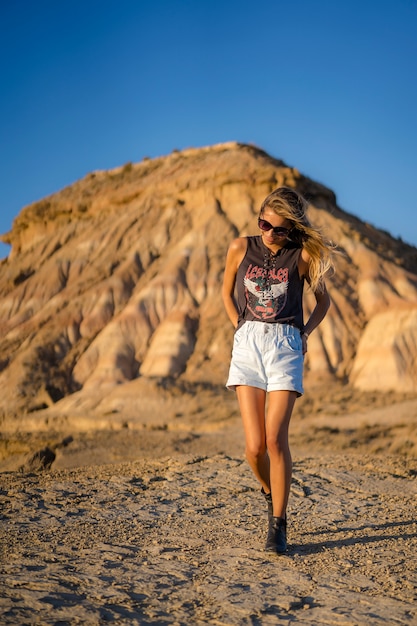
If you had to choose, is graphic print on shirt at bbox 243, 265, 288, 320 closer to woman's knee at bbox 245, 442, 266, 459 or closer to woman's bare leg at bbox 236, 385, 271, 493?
woman's bare leg at bbox 236, 385, 271, 493

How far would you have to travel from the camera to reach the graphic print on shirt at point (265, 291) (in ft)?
13.7

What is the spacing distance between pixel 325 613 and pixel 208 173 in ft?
74.6

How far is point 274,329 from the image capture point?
4133 millimetres

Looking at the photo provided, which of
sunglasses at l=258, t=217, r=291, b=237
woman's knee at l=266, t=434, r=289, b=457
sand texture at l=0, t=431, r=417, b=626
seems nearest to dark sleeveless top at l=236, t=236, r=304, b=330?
Answer: sunglasses at l=258, t=217, r=291, b=237

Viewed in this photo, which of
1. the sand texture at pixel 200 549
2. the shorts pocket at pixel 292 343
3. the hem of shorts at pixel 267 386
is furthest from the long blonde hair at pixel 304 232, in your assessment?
the sand texture at pixel 200 549

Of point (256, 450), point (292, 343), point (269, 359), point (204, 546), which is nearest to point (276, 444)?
point (256, 450)

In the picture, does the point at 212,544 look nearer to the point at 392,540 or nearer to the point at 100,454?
the point at 392,540

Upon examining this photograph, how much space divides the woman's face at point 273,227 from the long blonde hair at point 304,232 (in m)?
0.03

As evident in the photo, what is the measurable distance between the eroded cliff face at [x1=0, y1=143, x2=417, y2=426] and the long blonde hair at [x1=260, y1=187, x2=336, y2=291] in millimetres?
13229

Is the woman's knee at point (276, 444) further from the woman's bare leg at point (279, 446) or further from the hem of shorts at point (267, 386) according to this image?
the hem of shorts at point (267, 386)

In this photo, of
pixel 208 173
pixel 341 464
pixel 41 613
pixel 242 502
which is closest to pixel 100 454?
pixel 341 464

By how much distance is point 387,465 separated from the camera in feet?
23.3

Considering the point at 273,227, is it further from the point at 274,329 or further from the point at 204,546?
the point at 204,546

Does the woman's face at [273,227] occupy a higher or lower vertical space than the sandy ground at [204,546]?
higher
